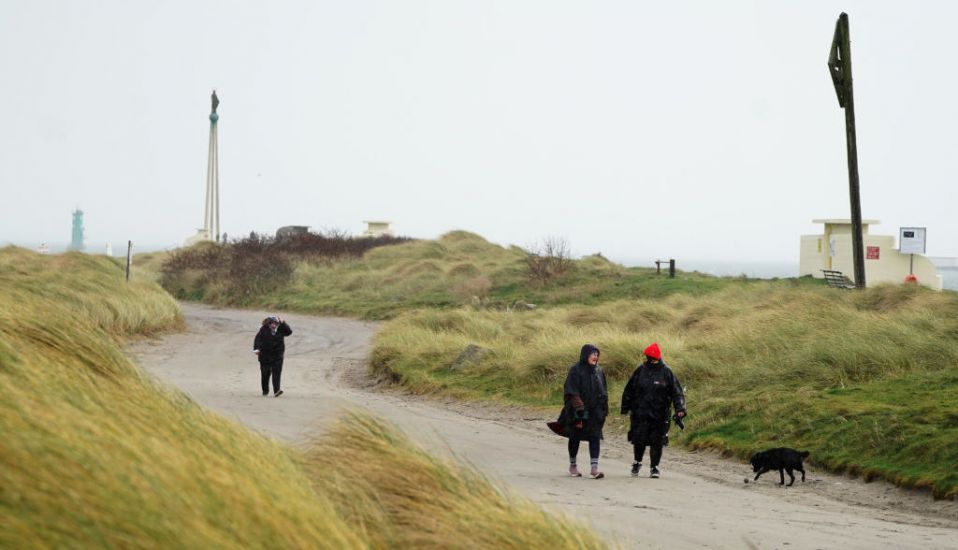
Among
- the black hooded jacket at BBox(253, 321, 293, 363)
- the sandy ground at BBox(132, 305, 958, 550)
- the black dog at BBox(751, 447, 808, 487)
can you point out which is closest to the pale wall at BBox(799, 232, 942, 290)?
the sandy ground at BBox(132, 305, 958, 550)

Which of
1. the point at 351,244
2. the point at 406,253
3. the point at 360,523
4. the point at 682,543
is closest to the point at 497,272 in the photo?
the point at 406,253

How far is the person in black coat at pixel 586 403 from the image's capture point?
13.7 metres

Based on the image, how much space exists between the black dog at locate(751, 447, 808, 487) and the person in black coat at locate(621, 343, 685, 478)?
1.13m

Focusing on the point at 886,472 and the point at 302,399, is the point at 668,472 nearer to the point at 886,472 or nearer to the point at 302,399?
the point at 886,472

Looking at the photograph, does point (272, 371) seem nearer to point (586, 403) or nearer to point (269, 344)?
point (269, 344)

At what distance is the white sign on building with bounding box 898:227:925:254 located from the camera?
37375 millimetres

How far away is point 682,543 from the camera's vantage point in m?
9.56

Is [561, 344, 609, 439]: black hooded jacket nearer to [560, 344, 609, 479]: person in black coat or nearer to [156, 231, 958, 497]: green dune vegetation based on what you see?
[560, 344, 609, 479]: person in black coat

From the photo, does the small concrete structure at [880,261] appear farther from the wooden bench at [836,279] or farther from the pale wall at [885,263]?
the wooden bench at [836,279]

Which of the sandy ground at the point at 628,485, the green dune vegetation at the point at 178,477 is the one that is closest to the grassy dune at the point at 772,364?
the sandy ground at the point at 628,485

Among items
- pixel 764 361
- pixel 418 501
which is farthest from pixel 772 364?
pixel 418 501

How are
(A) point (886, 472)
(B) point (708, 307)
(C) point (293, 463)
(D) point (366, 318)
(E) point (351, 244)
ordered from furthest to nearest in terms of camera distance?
1. (E) point (351, 244)
2. (D) point (366, 318)
3. (B) point (708, 307)
4. (A) point (886, 472)
5. (C) point (293, 463)

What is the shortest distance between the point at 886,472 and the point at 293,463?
29.1 feet

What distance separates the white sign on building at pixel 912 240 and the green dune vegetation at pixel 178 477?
32534 millimetres
